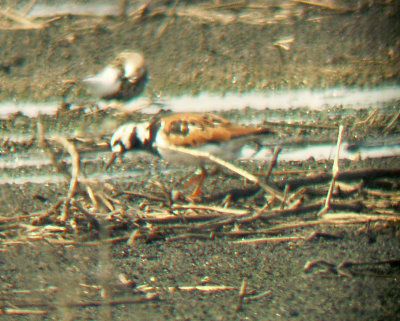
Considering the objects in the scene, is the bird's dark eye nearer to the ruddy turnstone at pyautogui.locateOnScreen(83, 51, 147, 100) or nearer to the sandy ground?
the sandy ground

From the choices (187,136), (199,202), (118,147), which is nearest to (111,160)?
(118,147)

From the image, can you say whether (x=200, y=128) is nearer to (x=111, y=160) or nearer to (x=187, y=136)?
(x=187, y=136)

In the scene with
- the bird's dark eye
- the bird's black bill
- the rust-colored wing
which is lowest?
the bird's black bill

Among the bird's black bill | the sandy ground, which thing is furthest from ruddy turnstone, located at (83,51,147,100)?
the bird's black bill

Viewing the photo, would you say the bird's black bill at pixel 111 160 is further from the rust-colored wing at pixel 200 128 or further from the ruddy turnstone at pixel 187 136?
the rust-colored wing at pixel 200 128

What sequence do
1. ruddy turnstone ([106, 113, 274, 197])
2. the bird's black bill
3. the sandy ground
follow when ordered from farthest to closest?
the bird's black bill → ruddy turnstone ([106, 113, 274, 197]) → the sandy ground

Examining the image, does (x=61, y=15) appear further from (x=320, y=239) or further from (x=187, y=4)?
(x=320, y=239)

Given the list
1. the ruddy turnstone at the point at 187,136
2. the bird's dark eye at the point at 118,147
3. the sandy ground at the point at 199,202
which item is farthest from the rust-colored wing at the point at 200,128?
the bird's dark eye at the point at 118,147
